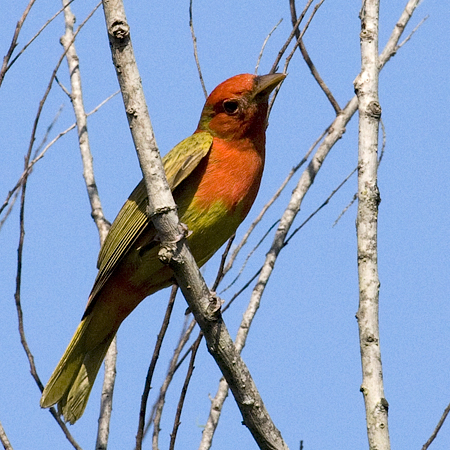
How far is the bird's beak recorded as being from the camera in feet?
14.0

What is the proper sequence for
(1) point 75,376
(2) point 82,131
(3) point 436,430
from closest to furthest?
(3) point 436,430
(1) point 75,376
(2) point 82,131

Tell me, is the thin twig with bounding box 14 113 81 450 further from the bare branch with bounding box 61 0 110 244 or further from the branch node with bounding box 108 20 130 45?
the branch node with bounding box 108 20 130 45

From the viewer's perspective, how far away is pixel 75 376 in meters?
4.55

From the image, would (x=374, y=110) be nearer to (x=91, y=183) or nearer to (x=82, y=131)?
(x=91, y=183)

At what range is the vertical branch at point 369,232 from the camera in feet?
9.16

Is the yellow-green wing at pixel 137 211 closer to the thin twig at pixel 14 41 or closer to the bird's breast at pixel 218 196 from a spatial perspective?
the bird's breast at pixel 218 196

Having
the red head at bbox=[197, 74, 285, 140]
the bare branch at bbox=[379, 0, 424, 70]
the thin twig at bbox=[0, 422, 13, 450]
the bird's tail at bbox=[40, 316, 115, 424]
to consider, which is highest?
the bare branch at bbox=[379, 0, 424, 70]

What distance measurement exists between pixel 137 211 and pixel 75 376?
118cm

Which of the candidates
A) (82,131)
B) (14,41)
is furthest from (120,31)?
(82,131)

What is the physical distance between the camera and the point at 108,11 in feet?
9.14

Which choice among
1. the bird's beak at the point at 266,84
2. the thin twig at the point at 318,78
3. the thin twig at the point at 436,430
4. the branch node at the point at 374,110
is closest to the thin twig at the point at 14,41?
the bird's beak at the point at 266,84

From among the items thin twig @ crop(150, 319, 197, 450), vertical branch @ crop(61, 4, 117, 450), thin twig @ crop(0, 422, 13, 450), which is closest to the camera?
thin twig @ crop(0, 422, 13, 450)

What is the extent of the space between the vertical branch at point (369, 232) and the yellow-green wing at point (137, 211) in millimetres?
1281

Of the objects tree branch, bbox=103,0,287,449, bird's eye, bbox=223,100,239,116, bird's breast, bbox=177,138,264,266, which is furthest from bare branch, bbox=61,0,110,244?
tree branch, bbox=103,0,287,449
